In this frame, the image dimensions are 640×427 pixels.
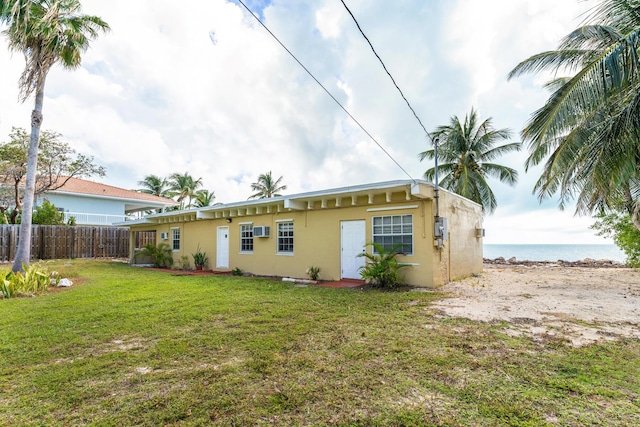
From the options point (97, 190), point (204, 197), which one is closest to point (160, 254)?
point (97, 190)

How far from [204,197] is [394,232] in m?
27.4

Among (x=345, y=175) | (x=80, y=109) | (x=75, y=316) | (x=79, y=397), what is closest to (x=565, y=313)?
(x=79, y=397)

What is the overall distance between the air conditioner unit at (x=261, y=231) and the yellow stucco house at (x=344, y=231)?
0.03 m

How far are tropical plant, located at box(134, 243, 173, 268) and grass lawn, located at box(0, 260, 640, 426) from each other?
9.50 meters

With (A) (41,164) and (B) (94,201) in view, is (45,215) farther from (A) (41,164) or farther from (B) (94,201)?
(B) (94,201)

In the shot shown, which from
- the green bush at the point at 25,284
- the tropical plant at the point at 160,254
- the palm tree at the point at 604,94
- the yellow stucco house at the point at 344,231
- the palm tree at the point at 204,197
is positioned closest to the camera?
the palm tree at the point at 604,94

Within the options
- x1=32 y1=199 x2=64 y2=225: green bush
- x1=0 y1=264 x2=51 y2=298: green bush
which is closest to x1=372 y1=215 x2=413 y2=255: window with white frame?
x1=0 y1=264 x2=51 y2=298: green bush

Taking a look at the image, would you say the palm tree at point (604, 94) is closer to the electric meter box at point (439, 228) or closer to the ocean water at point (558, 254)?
the electric meter box at point (439, 228)

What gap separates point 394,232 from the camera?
8766mm

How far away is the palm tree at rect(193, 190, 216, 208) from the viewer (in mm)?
32062

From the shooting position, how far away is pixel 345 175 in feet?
55.0

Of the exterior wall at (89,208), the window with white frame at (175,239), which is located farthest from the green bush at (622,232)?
the exterior wall at (89,208)

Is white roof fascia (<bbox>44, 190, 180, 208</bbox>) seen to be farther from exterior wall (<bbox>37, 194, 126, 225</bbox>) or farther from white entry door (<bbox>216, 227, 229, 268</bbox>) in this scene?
white entry door (<bbox>216, 227, 229, 268</bbox>)

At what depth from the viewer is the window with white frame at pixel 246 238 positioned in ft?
39.7
